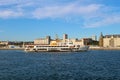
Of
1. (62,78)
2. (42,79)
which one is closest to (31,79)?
(42,79)

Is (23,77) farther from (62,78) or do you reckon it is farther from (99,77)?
(99,77)

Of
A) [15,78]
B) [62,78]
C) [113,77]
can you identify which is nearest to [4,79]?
[15,78]

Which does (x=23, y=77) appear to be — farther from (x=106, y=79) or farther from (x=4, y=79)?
(x=106, y=79)

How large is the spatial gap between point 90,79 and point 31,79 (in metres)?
9.97

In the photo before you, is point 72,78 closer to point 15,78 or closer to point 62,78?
point 62,78

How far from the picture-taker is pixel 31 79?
56906mm

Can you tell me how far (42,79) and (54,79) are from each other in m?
2.06

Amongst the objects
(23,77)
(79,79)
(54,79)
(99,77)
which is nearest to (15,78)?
(23,77)

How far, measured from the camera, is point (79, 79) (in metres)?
57.2

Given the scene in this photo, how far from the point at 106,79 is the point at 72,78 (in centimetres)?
592

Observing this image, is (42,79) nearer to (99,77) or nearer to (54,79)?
(54,79)

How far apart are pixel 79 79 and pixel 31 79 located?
8.13 meters

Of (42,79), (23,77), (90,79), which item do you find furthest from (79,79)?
(23,77)

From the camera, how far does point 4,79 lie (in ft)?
186
